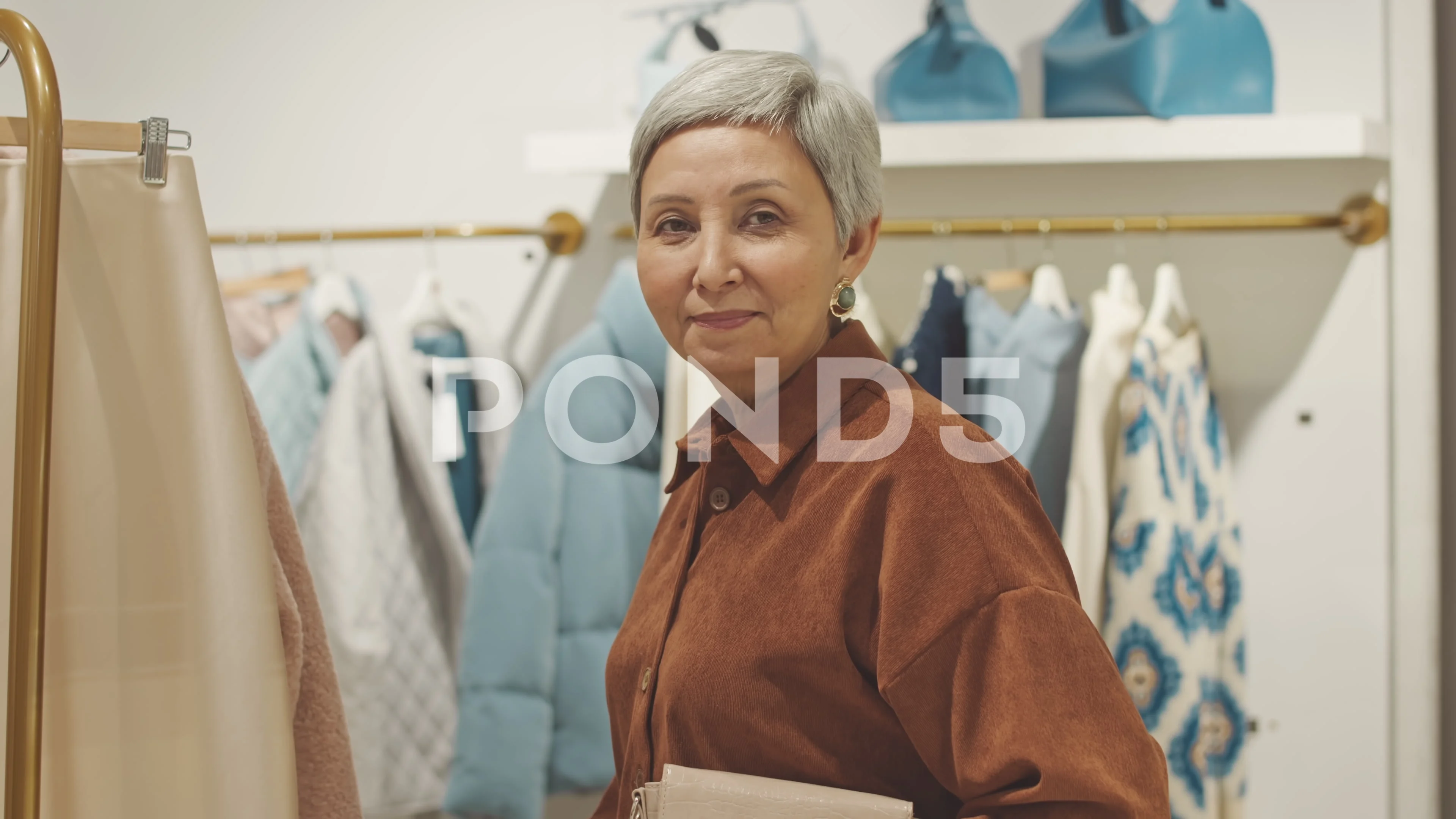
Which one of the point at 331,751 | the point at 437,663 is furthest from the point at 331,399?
the point at 331,751

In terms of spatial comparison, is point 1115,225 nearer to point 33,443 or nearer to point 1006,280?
point 1006,280

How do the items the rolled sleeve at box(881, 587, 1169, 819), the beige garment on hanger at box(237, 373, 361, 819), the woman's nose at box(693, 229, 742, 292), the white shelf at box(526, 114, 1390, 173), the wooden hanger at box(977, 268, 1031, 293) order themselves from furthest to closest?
the wooden hanger at box(977, 268, 1031, 293) → the white shelf at box(526, 114, 1390, 173) → the beige garment on hanger at box(237, 373, 361, 819) → the woman's nose at box(693, 229, 742, 292) → the rolled sleeve at box(881, 587, 1169, 819)

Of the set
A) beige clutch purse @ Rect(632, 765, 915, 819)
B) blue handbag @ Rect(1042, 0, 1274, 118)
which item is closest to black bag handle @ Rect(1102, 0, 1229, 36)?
blue handbag @ Rect(1042, 0, 1274, 118)

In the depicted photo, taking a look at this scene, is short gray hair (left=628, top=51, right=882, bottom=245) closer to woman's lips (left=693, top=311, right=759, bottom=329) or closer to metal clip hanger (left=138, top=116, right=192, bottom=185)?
woman's lips (left=693, top=311, right=759, bottom=329)

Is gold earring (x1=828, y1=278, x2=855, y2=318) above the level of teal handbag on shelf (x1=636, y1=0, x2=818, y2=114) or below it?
below

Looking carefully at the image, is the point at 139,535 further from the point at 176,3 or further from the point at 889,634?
the point at 176,3

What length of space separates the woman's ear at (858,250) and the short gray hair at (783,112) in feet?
0.04

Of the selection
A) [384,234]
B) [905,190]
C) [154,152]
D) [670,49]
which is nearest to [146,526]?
[154,152]

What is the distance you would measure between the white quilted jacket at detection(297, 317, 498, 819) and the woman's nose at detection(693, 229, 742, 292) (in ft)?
2.95

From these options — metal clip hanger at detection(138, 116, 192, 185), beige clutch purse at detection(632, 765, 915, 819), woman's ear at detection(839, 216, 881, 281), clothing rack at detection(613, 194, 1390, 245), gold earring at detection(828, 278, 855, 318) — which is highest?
clothing rack at detection(613, 194, 1390, 245)

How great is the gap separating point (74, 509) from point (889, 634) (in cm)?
54

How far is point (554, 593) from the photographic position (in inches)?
55.4

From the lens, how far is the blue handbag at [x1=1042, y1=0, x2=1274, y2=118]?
1.38 meters

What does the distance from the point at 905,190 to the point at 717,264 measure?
104 cm
